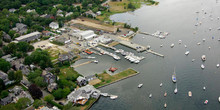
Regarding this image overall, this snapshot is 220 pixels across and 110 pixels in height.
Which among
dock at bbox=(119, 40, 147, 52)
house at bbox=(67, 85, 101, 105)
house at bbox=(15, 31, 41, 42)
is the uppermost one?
house at bbox=(15, 31, 41, 42)

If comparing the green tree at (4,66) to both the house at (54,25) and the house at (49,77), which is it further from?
the house at (54,25)

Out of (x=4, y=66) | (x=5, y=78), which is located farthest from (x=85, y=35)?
(x=5, y=78)

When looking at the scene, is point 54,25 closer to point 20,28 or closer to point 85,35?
point 20,28

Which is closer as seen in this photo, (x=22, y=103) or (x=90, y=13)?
(x=22, y=103)

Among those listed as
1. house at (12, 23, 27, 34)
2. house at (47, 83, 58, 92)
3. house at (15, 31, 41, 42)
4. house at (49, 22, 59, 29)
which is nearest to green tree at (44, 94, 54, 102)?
house at (47, 83, 58, 92)

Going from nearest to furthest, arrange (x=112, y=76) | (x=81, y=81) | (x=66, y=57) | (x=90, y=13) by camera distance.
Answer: (x=81, y=81), (x=112, y=76), (x=66, y=57), (x=90, y=13)

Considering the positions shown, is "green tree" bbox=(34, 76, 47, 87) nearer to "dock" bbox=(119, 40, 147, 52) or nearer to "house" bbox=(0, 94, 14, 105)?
"house" bbox=(0, 94, 14, 105)

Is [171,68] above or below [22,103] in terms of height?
above
